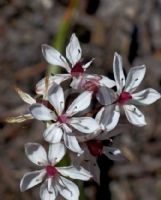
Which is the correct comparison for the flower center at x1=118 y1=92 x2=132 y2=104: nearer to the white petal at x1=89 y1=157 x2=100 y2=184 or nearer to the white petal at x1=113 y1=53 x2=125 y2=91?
the white petal at x1=113 y1=53 x2=125 y2=91

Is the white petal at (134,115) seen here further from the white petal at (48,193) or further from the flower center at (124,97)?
the white petal at (48,193)

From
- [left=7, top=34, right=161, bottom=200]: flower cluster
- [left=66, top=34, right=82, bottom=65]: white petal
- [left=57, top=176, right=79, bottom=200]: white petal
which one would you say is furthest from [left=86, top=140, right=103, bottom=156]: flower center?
[left=66, top=34, right=82, bottom=65]: white petal

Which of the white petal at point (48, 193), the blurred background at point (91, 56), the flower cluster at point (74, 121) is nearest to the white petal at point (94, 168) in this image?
the flower cluster at point (74, 121)

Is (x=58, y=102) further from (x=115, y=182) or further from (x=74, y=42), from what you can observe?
(x=115, y=182)

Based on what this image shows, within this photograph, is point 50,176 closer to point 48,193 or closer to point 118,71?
point 48,193

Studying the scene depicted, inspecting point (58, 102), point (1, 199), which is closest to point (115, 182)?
point (1, 199)
